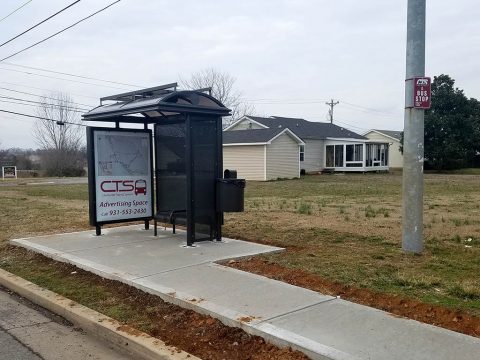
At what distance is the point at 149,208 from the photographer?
995 cm

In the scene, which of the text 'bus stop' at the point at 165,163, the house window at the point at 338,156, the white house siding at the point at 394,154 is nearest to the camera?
the text 'bus stop' at the point at 165,163

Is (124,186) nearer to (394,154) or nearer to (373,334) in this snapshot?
(373,334)

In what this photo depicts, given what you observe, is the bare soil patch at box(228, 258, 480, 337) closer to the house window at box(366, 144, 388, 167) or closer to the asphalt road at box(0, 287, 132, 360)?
the asphalt road at box(0, 287, 132, 360)

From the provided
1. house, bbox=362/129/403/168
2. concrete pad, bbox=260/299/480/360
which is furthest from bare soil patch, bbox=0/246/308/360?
house, bbox=362/129/403/168

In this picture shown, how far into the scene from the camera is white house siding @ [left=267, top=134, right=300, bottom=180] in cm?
3244

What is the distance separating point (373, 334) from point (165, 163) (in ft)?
20.0

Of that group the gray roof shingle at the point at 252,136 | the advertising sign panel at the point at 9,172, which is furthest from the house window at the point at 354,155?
the advertising sign panel at the point at 9,172

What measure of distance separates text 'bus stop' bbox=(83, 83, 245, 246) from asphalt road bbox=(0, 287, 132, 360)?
3140 mm

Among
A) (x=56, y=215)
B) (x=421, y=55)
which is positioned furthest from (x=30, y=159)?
(x=421, y=55)

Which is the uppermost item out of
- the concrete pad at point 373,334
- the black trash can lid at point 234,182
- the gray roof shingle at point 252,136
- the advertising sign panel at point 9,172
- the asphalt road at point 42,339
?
the gray roof shingle at point 252,136

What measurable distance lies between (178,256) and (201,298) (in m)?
2.23

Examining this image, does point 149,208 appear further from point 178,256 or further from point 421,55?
point 421,55

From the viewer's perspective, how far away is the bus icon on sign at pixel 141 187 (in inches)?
384

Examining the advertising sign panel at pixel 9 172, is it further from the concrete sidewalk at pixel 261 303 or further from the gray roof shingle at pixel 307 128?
the concrete sidewalk at pixel 261 303
